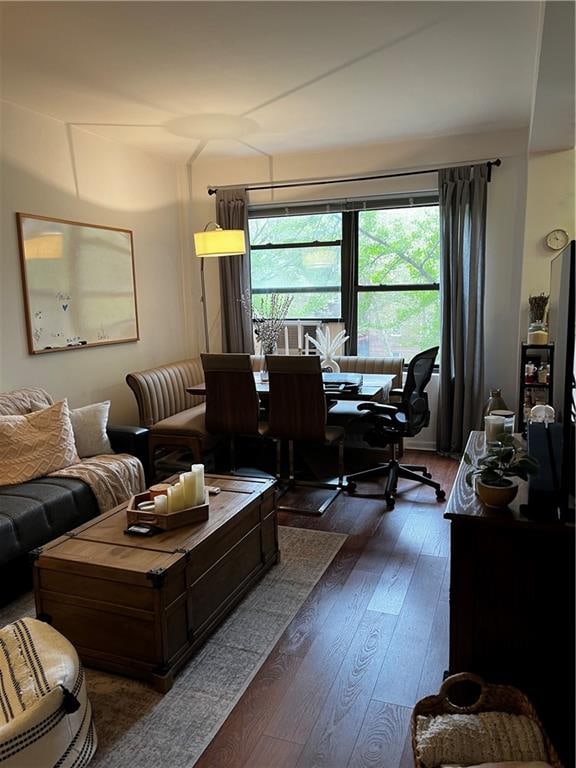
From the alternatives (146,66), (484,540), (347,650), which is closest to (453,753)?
(484,540)

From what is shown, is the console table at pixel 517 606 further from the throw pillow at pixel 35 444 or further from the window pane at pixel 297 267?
the window pane at pixel 297 267

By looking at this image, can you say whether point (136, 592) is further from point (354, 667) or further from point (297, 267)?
point (297, 267)

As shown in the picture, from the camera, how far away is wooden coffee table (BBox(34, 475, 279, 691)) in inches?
78.5

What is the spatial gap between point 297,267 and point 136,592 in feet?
13.1

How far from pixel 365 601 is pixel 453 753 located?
43.5 inches

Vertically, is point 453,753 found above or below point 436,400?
below

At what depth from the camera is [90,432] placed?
3.56m

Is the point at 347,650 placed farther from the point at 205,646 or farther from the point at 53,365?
the point at 53,365

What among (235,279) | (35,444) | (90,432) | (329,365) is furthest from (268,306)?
(35,444)

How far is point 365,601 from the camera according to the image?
8.47 ft

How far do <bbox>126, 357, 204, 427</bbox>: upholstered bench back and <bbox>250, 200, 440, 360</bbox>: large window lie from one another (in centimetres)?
112

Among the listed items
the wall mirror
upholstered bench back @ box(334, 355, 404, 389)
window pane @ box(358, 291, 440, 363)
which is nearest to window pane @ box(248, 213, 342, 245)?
window pane @ box(358, 291, 440, 363)

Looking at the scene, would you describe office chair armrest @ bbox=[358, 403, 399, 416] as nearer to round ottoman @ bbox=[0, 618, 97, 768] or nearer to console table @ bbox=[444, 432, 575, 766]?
console table @ bbox=[444, 432, 575, 766]

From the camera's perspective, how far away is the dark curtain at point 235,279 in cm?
529
